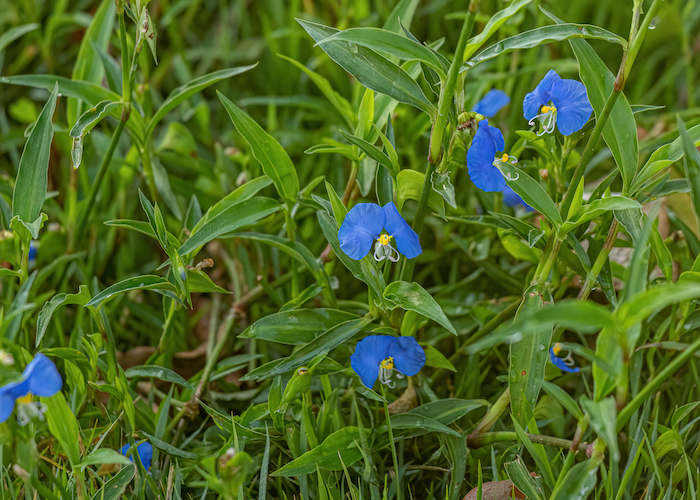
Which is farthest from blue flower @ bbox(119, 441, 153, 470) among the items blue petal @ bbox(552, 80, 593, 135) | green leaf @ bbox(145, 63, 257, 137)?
blue petal @ bbox(552, 80, 593, 135)

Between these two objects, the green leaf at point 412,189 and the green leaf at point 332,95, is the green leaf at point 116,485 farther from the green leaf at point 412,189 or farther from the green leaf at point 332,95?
the green leaf at point 332,95

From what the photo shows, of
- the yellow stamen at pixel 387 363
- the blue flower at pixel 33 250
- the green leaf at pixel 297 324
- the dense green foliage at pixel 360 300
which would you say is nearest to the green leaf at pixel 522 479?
the dense green foliage at pixel 360 300

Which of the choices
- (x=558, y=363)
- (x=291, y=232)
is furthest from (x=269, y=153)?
(x=558, y=363)

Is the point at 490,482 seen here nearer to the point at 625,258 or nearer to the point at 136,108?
the point at 625,258

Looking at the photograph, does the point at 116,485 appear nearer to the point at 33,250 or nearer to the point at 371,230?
the point at 371,230

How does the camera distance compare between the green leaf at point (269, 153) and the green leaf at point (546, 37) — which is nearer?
the green leaf at point (546, 37)

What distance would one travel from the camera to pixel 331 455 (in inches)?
48.4

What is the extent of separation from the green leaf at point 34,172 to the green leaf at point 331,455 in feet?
2.57

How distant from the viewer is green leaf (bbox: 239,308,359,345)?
131 cm

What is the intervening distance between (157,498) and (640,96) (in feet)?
7.42

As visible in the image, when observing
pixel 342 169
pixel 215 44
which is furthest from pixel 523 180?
pixel 215 44

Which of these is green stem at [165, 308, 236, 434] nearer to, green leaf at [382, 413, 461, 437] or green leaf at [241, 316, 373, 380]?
green leaf at [241, 316, 373, 380]

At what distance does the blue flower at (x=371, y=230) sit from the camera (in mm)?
→ 1172

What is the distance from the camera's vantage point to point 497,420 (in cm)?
139
